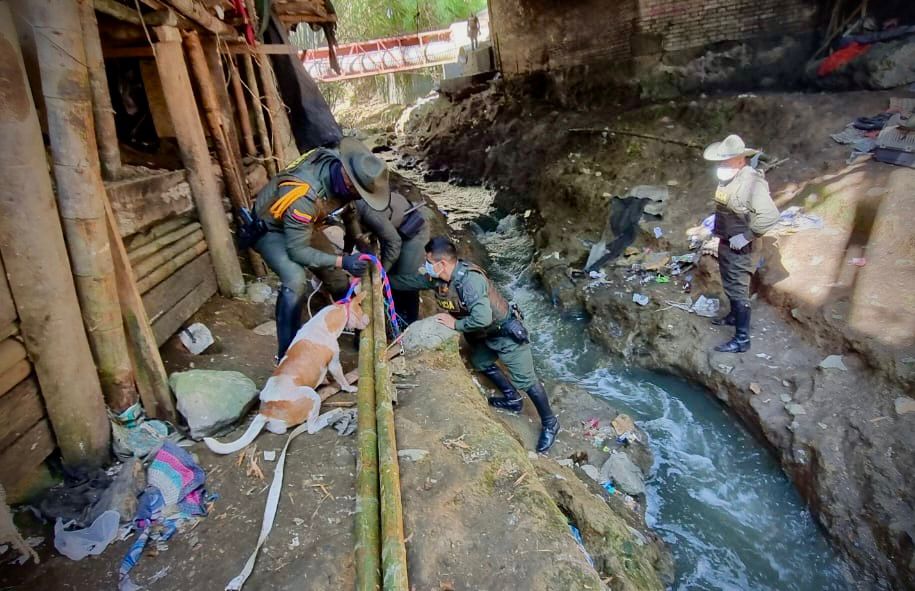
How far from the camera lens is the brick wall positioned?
9.48 m

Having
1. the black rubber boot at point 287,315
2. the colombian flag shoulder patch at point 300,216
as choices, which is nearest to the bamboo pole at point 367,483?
the black rubber boot at point 287,315

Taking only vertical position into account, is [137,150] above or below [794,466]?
above

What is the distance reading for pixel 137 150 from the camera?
551 cm

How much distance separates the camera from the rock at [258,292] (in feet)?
18.0

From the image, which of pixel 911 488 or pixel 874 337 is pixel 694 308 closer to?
pixel 874 337

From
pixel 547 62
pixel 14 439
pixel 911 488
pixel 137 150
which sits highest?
pixel 547 62

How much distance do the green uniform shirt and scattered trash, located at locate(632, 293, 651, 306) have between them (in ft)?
14.7

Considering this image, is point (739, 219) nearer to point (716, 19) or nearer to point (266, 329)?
point (266, 329)

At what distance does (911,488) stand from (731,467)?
1.40 m

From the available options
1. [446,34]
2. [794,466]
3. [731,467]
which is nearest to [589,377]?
[731,467]

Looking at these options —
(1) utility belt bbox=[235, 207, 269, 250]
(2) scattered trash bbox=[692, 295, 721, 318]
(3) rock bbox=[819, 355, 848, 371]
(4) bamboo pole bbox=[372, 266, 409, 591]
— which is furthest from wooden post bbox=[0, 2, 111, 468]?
(2) scattered trash bbox=[692, 295, 721, 318]

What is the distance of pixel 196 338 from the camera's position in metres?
4.27

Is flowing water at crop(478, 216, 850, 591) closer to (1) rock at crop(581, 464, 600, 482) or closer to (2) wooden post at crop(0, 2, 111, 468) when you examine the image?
(1) rock at crop(581, 464, 600, 482)

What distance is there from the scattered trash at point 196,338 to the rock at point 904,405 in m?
5.78
